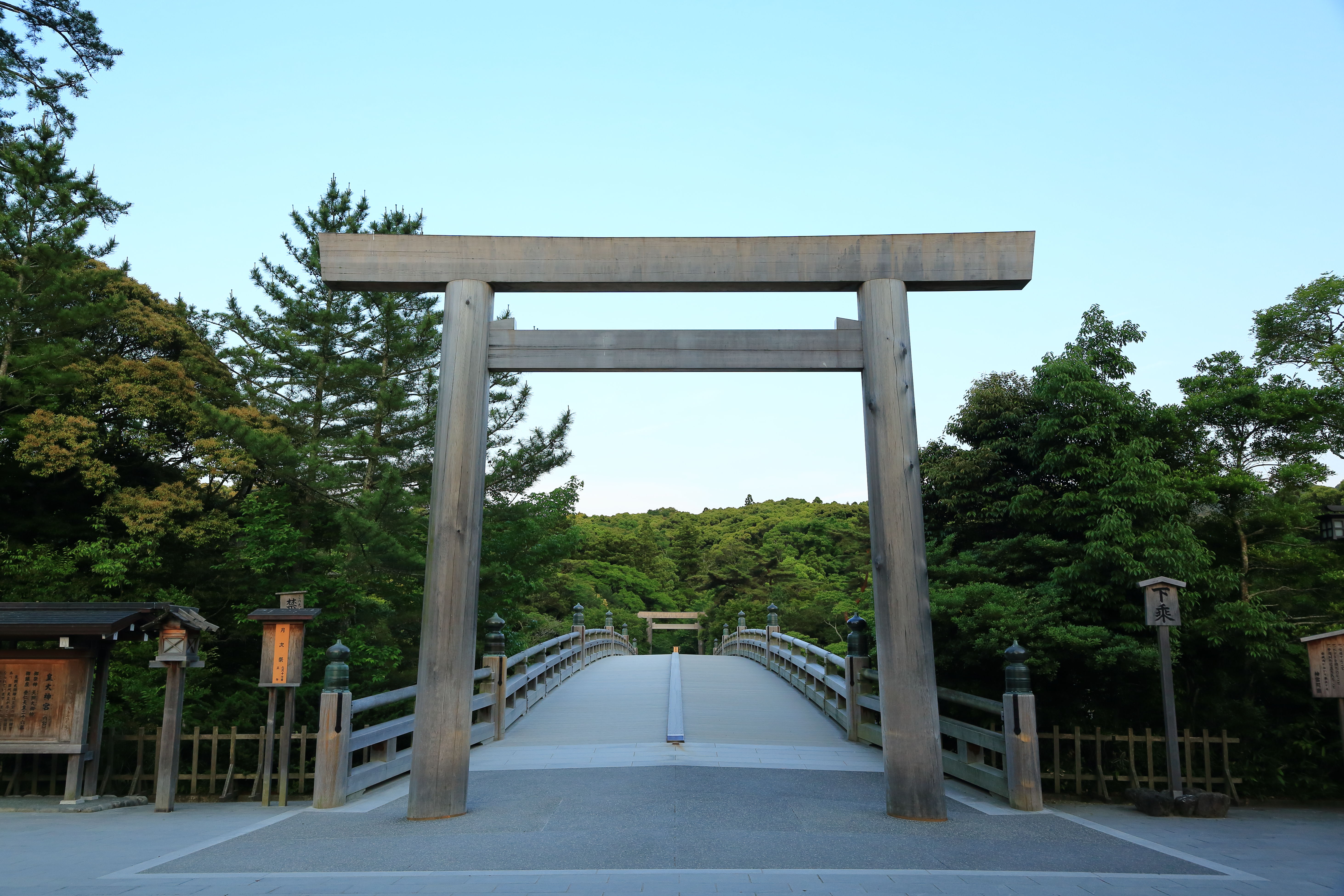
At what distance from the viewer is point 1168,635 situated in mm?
7277

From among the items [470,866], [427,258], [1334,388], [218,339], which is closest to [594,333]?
[427,258]

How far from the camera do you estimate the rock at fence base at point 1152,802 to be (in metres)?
7.02

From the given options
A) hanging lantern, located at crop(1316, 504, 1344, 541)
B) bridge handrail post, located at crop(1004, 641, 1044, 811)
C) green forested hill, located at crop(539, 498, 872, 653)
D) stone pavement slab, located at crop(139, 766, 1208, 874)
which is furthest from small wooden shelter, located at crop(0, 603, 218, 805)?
green forested hill, located at crop(539, 498, 872, 653)

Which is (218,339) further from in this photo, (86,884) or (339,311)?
(86,884)

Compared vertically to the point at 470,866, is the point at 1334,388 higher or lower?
higher

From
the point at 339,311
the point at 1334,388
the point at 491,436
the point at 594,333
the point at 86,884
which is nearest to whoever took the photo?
the point at 86,884

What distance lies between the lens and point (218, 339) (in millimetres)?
17328

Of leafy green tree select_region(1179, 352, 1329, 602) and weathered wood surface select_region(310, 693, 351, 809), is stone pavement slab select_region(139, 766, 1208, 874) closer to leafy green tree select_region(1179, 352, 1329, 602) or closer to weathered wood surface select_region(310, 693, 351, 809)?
weathered wood surface select_region(310, 693, 351, 809)

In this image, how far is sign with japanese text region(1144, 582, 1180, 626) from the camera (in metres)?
7.23

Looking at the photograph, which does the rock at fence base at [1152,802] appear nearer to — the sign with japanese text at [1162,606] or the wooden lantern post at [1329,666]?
the sign with japanese text at [1162,606]

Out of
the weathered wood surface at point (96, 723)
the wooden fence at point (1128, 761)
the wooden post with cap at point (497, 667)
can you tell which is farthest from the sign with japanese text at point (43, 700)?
the wooden fence at point (1128, 761)

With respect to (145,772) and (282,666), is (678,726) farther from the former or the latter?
(145,772)

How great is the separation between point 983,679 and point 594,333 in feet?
20.6

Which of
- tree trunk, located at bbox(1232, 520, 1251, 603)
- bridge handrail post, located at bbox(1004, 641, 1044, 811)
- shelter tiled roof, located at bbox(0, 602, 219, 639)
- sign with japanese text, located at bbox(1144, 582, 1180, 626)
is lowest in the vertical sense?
bridge handrail post, located at bbox(1004, 641, 1044, 811)
